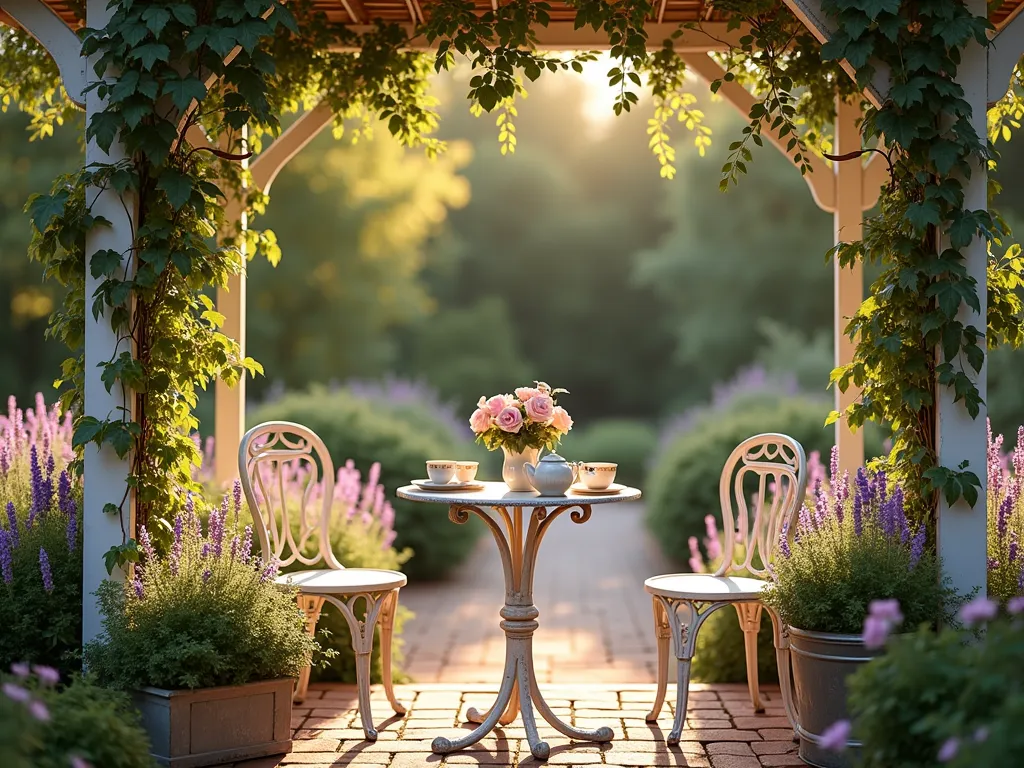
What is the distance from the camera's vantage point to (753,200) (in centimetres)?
1811

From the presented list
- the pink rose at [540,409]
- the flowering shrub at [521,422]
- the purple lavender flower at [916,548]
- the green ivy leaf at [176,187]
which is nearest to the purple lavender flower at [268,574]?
the flowering shrub at [521,422]

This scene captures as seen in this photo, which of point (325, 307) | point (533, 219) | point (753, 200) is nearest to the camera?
point (325, 307)

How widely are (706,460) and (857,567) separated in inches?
188

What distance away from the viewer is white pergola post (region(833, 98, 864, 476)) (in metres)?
4.79

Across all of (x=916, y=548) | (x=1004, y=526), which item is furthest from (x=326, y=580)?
(x=1004, y=526)

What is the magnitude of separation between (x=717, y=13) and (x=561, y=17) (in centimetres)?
67

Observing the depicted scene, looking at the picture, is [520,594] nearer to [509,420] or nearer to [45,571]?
[509,420]

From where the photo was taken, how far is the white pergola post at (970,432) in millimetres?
3549

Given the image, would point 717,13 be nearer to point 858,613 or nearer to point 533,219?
point 858,613

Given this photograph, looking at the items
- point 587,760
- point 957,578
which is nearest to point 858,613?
point 957,578

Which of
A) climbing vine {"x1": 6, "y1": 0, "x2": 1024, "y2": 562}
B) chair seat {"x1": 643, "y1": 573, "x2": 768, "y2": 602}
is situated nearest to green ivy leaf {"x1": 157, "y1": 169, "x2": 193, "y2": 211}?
climbing vine {"x1": 6, "y1": 0, "x2": 1024, "y2": 562}

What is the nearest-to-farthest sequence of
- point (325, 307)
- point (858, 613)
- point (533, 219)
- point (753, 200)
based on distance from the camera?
point (858, 613) < point (325, 307) < point (753, 200) < point (533, 219)

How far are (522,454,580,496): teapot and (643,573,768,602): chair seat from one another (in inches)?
21.6

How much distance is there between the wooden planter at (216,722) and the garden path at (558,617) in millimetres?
1378
